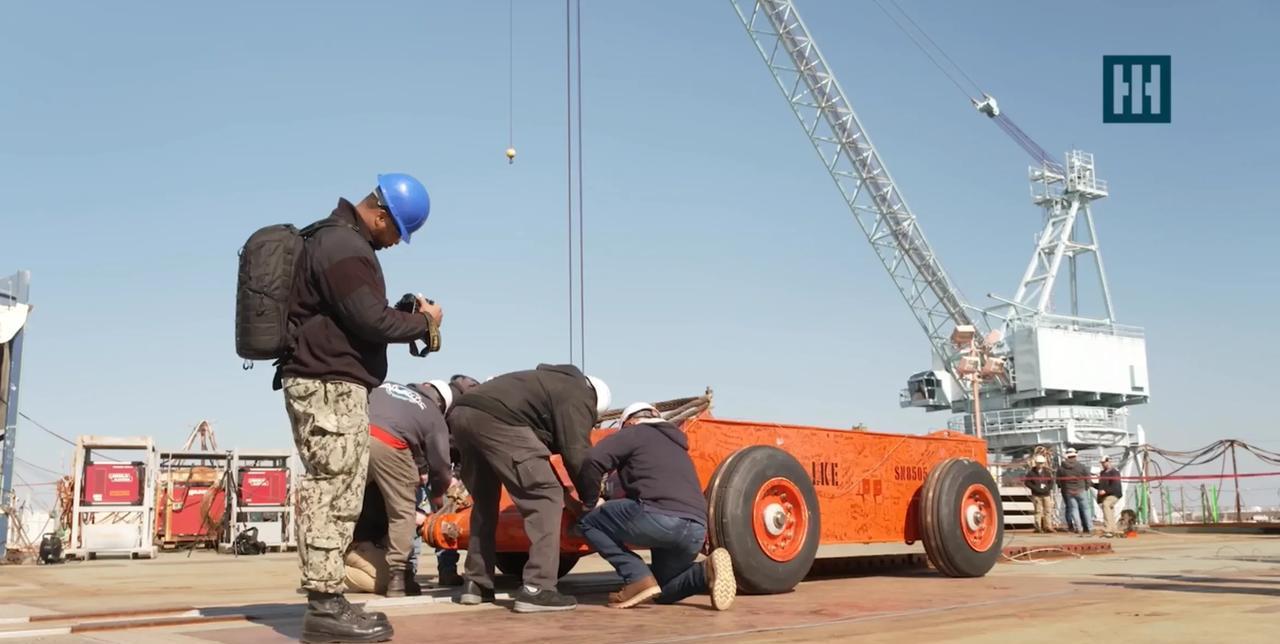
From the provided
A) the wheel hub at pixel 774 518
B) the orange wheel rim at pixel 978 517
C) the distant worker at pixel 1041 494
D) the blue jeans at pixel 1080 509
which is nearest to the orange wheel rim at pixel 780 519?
the wheel hub at pixel 774 518

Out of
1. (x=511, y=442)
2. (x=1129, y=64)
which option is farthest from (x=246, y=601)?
(x=1129, y=64)

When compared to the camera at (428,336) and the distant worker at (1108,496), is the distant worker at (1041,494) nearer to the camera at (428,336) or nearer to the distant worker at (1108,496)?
the distant worker at (1108,496)

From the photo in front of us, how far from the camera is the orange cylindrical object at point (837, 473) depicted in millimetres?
6078

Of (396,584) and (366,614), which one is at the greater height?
(366,614)

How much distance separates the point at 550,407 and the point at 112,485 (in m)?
11.8

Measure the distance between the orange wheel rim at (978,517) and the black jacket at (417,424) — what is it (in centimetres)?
362

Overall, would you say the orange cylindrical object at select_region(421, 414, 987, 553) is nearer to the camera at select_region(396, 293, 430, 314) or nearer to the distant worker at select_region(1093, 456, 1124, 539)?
the camera at select_region(396, 293, 430, 314)

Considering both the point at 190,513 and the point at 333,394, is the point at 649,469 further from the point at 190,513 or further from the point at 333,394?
the point at 190,513

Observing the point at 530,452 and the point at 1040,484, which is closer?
the point at 530,452

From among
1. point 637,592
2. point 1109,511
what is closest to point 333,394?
point 637,592

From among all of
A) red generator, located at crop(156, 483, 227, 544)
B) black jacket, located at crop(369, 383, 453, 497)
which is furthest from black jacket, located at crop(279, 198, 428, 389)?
red generator, located at crop(156, 483, 227, 544)

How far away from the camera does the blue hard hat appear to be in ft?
14.4

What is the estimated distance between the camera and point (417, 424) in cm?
618

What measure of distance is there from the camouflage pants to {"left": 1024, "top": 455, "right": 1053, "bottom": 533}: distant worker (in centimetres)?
1671
